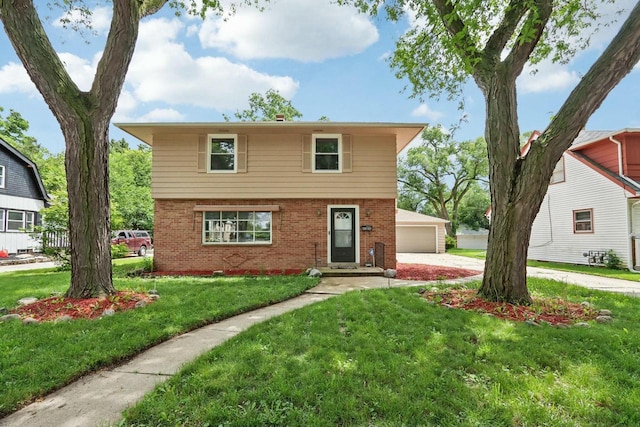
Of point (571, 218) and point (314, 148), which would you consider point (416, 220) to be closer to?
point (571, 218)

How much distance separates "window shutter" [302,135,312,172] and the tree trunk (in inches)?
243

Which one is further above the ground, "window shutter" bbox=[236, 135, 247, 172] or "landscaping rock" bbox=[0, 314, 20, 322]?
"window shutter" bbox=[236, 135, 247, 172]

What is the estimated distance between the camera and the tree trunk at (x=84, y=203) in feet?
18.0

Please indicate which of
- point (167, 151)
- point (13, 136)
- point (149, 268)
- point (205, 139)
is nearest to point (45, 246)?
point (149, 268)

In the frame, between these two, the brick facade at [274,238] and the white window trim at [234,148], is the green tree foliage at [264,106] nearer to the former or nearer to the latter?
the white window trim at [234,148]

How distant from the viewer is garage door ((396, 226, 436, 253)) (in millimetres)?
23719

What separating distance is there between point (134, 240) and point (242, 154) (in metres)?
12.2

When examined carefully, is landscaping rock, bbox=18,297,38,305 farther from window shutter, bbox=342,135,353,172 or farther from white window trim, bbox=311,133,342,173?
window shutter, bbox=342,135,353,172

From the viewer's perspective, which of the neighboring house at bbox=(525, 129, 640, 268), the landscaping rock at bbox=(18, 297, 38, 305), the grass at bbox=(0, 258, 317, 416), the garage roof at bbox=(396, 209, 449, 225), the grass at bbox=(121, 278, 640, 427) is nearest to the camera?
the grass at bbox=(121, 278, 640, 427)

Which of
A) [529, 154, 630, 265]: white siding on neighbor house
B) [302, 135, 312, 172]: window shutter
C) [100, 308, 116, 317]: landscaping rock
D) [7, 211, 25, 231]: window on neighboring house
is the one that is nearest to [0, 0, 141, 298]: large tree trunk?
[100, 308, 116, 317]: landscaping rock

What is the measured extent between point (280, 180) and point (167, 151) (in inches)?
150

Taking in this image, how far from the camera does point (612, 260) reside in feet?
41.0

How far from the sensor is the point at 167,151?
11.0 meters

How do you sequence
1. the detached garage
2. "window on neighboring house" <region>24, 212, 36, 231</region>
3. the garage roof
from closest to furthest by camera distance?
"window on neighboring house" <region>24, 212, 36, 231</region>
the garage roof
the detached garage
